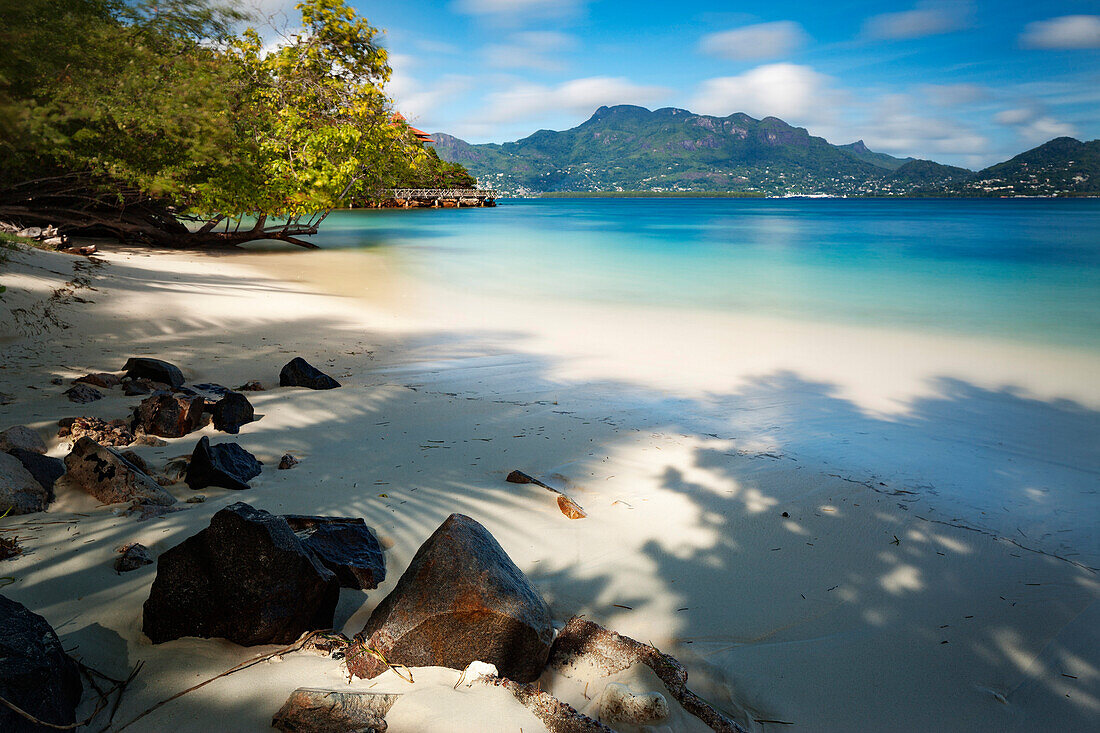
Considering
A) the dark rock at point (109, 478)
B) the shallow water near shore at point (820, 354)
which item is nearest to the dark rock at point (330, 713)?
the dark rock at point (109, 478)

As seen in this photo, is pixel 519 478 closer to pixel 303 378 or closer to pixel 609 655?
pixel 609 655

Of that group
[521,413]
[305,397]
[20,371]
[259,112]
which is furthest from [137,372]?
[259,112]

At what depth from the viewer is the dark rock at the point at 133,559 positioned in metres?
2.11

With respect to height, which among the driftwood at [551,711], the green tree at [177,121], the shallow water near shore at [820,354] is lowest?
the shallow water near shore at [820,354]

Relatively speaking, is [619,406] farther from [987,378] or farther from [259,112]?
[259,112]

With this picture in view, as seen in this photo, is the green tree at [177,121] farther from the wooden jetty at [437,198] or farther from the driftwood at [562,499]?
the wooden jetty at [437,198]

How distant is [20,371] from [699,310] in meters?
10.2

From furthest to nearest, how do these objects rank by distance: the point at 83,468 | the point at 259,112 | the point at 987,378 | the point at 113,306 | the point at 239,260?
the point at 259,112 → the point at 239,260 → the point at 113,306 → the point at 987,378 → the point at 83,468

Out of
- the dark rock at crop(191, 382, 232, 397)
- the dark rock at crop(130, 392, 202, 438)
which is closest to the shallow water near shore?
the dark rock at crop(191, 382, 232, 397)

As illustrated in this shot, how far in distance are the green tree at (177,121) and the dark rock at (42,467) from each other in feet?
16.9

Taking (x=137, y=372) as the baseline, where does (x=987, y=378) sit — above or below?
below

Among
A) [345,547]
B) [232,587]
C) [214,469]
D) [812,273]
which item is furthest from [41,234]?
[812,273]

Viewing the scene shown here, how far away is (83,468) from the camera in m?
2.64

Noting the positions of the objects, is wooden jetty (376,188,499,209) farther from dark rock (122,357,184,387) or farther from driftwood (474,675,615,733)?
driftwood (474,675,615,733)
